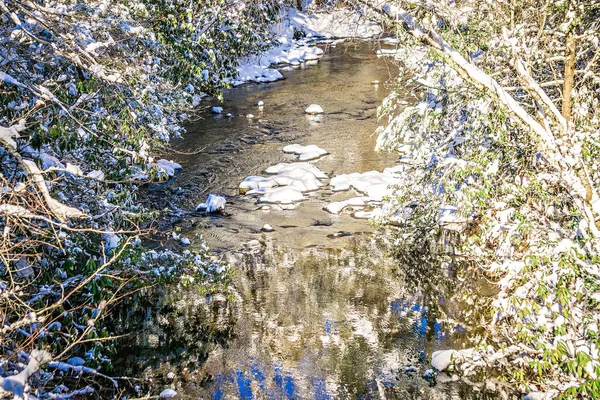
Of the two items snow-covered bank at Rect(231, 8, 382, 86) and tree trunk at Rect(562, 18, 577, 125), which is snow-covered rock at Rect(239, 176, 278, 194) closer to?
snow-covered bank at Rect(231, 8, 382, 86)

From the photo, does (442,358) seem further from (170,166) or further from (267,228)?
(170,166)

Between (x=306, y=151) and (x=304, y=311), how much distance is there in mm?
8014

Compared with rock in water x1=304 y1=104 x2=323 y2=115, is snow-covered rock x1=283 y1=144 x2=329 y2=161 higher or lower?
lower

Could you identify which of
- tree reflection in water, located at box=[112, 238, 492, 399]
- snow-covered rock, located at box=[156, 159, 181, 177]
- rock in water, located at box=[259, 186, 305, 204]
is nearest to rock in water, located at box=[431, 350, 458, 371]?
tree reflection in water, located at box=[112, 238, 492, 399]

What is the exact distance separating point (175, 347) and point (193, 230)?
12.6ft

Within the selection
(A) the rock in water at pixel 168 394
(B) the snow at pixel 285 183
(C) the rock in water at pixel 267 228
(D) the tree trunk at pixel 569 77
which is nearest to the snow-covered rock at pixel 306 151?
(B) the snow at pixel 285 183

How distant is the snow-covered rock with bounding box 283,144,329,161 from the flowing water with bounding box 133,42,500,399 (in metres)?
0.36

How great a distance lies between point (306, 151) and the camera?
16.4m

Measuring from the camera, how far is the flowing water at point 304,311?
743cm

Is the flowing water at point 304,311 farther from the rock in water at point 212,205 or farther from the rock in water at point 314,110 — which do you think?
the rock in water at point 314,110

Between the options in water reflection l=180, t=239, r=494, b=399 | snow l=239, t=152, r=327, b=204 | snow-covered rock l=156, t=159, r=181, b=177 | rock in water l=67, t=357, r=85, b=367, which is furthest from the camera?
snow-covered rock l=156, t=159, r=181, b=177

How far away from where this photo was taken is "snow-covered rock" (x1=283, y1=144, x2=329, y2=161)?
16.0 m

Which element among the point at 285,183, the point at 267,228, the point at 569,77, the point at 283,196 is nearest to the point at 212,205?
the point at 267,228

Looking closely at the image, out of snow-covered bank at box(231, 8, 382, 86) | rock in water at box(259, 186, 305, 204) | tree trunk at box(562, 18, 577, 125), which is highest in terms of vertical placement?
tree trunk at box(562, 18, 577, 125)
